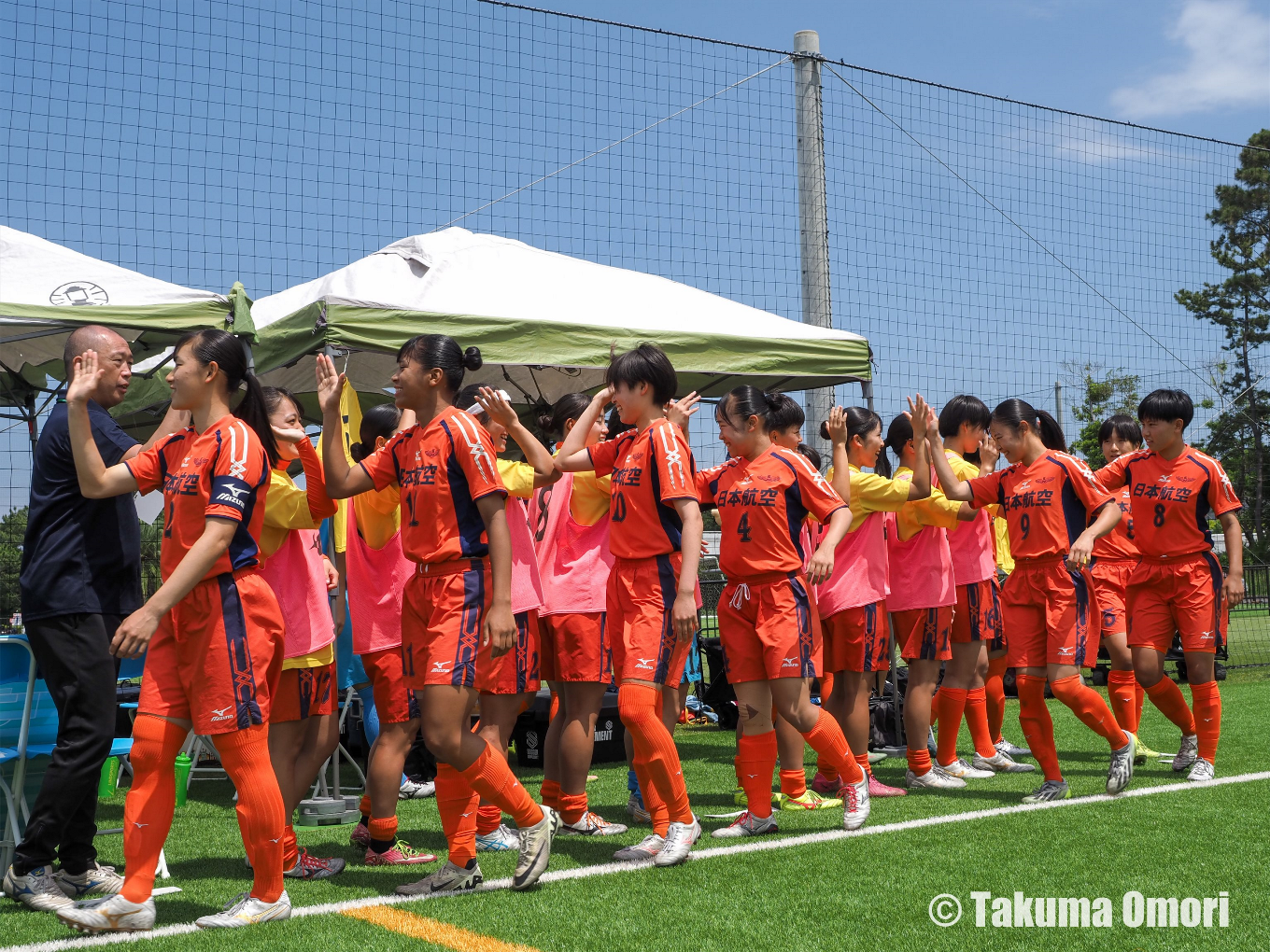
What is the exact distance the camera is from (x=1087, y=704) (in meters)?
5.61

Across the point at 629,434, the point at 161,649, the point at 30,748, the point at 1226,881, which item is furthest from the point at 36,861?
the point at 1226,881

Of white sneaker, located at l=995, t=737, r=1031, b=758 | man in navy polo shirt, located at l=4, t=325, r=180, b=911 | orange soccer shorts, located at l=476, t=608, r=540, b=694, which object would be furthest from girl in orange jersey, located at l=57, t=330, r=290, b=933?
white sneaker, located at l=995, t=737, r=1031, b=758

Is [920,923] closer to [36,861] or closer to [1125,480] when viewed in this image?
[36,861]

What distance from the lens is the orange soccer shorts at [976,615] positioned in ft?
21.8

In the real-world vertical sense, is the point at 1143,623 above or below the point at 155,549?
below

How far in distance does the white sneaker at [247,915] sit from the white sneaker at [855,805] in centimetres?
244

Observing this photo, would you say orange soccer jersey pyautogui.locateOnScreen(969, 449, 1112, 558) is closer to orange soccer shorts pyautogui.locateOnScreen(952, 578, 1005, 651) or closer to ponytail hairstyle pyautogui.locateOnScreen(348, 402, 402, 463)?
orange soccer shorts pyautogui.locateOnScreen(952, 578, 1005, 651)

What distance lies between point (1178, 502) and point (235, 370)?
5.35m

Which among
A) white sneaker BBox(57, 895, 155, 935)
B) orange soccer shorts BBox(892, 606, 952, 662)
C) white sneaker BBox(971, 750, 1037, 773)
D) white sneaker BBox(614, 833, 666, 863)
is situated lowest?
white sneaker BBox(971, 750, 1037, 773)

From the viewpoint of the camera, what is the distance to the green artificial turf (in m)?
3.41

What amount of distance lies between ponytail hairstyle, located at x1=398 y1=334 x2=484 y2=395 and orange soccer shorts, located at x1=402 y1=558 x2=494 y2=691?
686 mm

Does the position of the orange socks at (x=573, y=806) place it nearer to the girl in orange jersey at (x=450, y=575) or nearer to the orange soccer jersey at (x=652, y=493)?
the girl in orange jersey at (x=450, y=575)

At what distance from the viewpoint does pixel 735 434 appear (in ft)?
16.9

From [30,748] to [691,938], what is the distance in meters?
2.79
